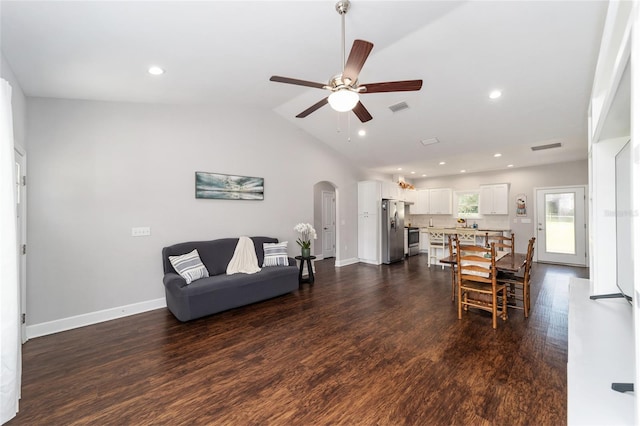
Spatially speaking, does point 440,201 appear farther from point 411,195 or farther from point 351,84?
point 351,84

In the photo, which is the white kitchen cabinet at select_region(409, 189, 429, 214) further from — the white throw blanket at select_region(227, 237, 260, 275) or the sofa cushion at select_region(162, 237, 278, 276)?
the sofa cushion at select_region(162, 237, 278, 276)

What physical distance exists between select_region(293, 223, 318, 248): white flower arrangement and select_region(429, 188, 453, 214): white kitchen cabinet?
531 cm

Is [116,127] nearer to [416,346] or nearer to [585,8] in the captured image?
[416,346]

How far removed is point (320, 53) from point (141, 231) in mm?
3392

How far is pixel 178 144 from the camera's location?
4.14m

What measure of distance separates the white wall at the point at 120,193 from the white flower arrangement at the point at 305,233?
780 mm

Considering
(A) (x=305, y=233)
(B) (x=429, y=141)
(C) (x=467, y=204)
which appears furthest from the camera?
(C) (x=467, y=204)

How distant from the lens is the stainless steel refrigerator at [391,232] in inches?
277

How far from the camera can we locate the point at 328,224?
8422 millimetres

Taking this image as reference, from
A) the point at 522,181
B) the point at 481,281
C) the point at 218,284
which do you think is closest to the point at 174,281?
the point at 218,284

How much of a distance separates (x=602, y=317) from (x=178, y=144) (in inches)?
199

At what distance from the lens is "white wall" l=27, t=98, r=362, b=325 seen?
3.16 meters

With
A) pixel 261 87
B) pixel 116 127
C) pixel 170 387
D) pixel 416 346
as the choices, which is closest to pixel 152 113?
pixel 116 127

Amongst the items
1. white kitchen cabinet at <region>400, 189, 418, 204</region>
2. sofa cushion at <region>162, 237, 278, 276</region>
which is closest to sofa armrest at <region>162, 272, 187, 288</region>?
sofa cushion at <region>162, 237, 278, 276</region>
